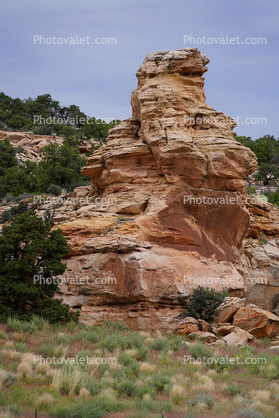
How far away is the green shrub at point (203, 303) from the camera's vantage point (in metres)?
13.8

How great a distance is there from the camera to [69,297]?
47.2ft

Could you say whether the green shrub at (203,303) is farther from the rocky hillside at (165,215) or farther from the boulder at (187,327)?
the boulder at (187,327)

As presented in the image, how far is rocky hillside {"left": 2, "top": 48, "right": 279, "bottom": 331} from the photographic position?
1392 cm

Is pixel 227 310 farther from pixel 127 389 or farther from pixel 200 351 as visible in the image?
pixel 127 389

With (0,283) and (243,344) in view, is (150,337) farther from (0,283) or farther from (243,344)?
(0,283)

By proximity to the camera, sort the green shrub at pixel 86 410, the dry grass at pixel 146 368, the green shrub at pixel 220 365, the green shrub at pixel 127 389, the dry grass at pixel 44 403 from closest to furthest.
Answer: the green shrub at pixel 86 410 → the dry grass at pixel 44 403 → the green shrub at pixel 127 389 → the dry grass at pixel 146 368 → the green shrub at pixel 220 365

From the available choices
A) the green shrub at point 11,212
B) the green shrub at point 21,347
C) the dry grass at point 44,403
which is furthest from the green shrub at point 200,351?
the green shrub at point 11,212

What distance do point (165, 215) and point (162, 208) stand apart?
402mm

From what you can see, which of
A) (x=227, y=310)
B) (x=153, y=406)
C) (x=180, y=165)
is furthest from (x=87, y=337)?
(x=180, y=165)

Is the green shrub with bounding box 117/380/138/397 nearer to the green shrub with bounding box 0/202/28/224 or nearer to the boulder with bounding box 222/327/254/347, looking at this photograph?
the boulder with bounding box 222/327/254/347

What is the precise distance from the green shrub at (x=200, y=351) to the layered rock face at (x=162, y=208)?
7.87 feet

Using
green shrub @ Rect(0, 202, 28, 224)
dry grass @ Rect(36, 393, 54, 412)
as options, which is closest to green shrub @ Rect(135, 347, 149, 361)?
dry grass @ Rect(36, 393, 54, 412)

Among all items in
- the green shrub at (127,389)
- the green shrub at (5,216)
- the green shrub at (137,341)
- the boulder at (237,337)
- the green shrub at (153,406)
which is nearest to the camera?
the green shrub at (153,406)

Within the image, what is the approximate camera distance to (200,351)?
435 inches
